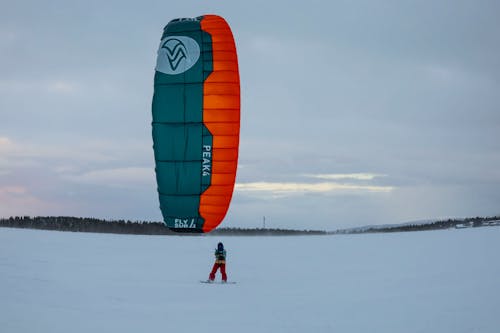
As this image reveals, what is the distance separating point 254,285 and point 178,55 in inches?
336

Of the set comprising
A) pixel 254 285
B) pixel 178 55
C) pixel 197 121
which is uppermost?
pixel 178 55

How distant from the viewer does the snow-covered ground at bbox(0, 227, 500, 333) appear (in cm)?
1631

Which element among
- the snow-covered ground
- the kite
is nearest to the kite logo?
the kite

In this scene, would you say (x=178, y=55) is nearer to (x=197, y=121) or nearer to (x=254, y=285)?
(x=197, y=121)

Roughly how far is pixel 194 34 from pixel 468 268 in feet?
47.8

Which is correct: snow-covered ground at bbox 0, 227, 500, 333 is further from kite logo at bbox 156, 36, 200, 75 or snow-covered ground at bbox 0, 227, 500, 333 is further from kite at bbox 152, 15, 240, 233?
kite logo at bbox 156, 36, 200, 75

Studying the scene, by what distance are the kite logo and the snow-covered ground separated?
6.62 metres

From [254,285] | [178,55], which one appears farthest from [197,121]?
[254,285]

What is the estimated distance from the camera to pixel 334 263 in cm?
2911

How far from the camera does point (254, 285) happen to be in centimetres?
2288

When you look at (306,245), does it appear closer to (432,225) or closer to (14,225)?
(432,225)

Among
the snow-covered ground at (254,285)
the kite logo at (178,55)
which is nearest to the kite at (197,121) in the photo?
the kite logo at (178,55)

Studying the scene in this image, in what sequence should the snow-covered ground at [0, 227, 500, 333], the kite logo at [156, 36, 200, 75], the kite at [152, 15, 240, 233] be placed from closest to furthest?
the snow-covered ground at [0, 227, 500, 333]
the kite at [152, 15, 240, 233]
the kite logo at [156, 36, 200, 75]

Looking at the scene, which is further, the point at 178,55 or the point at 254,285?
the point at 254,285
